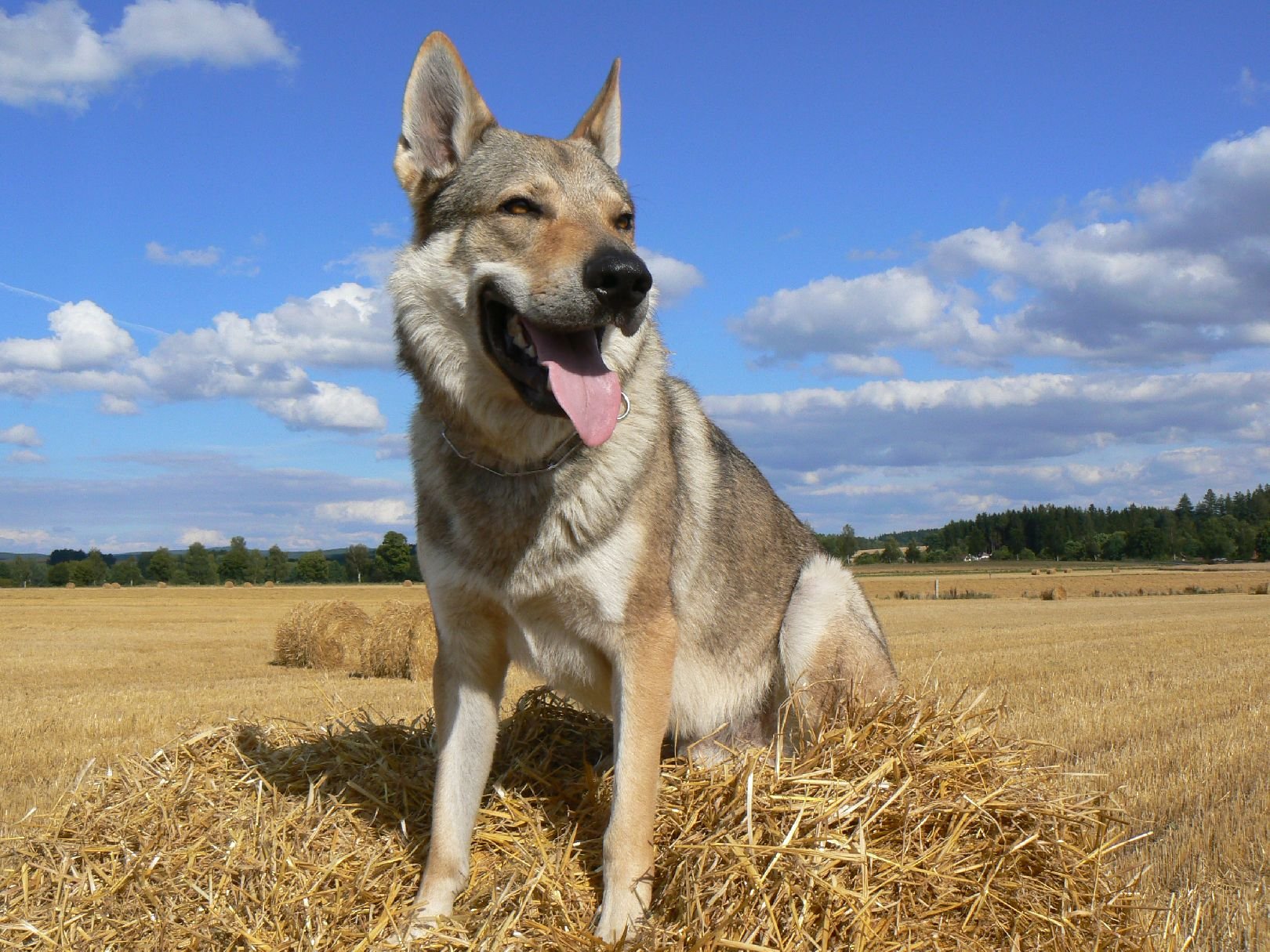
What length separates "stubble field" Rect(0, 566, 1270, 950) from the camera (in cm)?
536

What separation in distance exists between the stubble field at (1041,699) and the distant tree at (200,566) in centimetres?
A: 4522

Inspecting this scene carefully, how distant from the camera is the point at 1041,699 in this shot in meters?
10.2

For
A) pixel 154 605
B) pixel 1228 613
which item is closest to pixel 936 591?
pixel 1228 613

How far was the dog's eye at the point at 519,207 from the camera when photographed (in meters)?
3.83

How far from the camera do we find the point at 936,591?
141ft

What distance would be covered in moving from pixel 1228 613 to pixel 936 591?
61.4 feet

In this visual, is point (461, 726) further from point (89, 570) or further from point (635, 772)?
point (89, 570)

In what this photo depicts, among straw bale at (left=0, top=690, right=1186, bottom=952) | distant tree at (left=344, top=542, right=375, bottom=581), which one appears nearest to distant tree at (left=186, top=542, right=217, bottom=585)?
distant tree at (left=344, top=542, right=375, bottom=581)

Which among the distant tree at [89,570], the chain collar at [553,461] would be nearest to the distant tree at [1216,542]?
the distant tree at [89,570]

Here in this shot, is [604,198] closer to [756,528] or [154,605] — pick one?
[756,528]

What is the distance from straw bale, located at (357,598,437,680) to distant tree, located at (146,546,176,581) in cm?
6296

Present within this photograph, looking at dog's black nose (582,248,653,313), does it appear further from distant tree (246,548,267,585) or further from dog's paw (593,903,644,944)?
distant tree (246,548,267,585)

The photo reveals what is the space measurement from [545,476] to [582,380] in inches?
17.6

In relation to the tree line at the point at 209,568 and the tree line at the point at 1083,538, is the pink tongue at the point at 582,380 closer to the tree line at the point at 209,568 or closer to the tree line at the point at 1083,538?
the tree line at the point at 209,568
